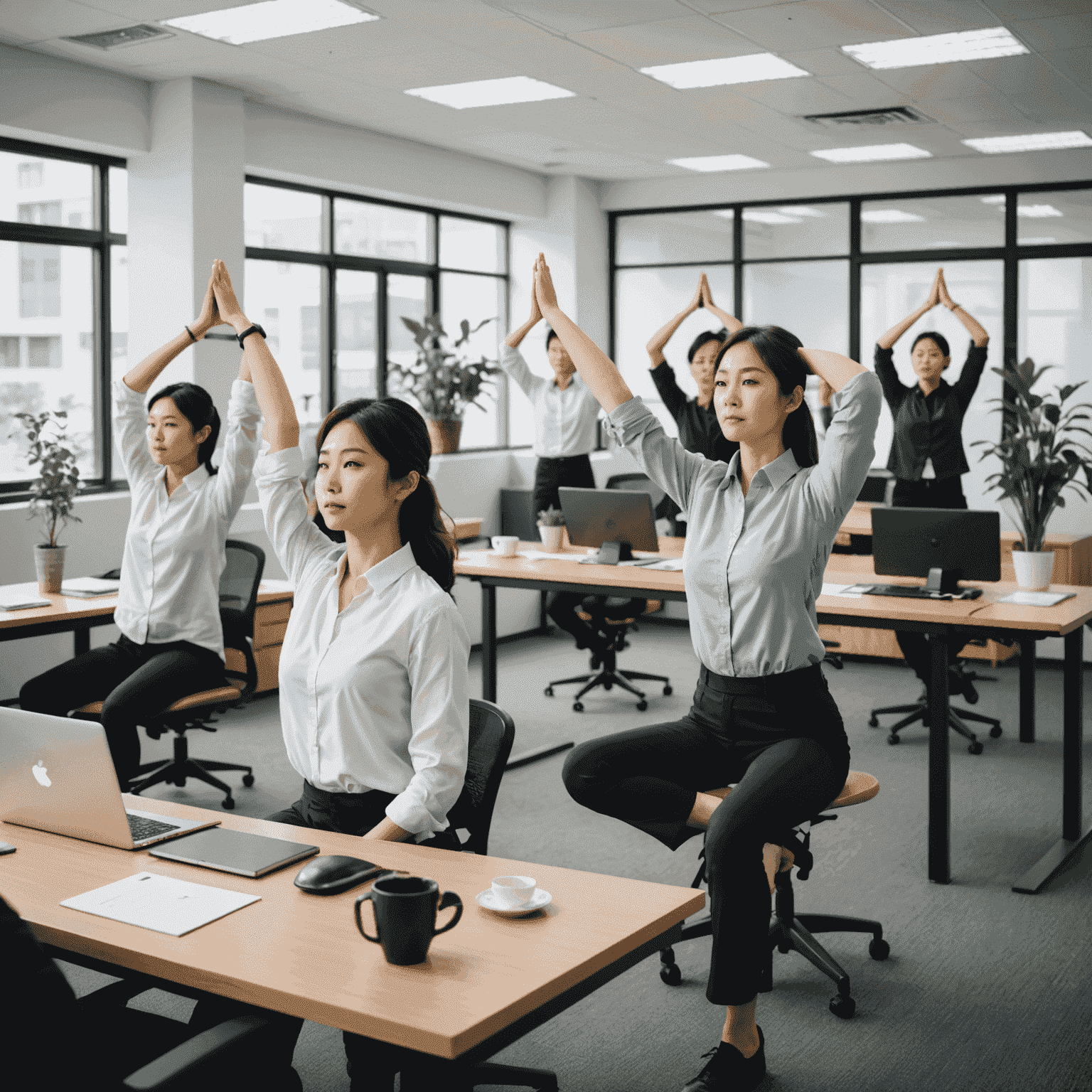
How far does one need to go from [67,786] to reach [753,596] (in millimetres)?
1483

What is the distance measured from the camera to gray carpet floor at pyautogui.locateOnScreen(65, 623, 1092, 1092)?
2.72 meters

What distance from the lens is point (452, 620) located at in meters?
2.23

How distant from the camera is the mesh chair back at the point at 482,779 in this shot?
241 centimetres

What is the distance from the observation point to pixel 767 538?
283 centimetres

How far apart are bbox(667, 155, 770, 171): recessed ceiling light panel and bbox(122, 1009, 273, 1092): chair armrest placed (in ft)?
24.2

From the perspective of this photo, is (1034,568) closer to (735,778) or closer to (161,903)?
(735,778)

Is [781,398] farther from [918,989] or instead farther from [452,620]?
[918,989]

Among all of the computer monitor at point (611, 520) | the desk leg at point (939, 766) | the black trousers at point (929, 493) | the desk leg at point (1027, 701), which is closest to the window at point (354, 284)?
the computer monitor at point (611, 520)

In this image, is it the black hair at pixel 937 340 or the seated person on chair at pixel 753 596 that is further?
the black hair at pixel 937 340

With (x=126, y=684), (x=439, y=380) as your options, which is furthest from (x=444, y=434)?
(x=126, y=684)

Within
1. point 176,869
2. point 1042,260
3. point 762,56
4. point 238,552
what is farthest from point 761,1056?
point 1042,260

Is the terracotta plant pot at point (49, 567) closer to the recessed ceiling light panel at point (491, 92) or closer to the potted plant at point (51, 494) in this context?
the potted plant at point (51, 494)

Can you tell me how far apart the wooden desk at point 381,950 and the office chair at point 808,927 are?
1.01 m

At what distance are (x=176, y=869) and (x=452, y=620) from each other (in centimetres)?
63
